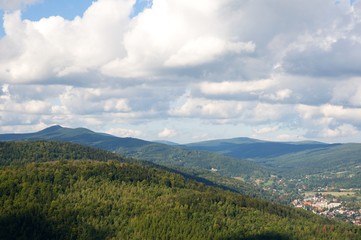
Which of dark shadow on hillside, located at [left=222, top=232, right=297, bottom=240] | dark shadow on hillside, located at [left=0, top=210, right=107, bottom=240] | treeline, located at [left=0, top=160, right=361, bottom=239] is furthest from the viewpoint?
dark shadow on hillside, located at [left=222, top=232, right=297, bottom=240]

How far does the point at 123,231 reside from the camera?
169750 millimetres

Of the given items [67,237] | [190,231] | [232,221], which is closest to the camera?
[67,237]

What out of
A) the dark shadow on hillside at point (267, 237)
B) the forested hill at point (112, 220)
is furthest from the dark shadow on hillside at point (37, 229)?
the dark shadow on hillside at point (267, 237)

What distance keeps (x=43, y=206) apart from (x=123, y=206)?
3191 cm

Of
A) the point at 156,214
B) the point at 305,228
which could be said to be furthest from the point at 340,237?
the point at 156,214

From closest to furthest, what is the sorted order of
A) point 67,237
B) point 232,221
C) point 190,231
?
point 67,237, point 190,231, point 232,221

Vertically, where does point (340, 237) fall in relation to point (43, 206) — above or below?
below

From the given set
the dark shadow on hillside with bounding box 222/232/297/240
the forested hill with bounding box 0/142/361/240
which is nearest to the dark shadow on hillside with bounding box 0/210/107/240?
the forested hill with bounding box 0/142/361/240

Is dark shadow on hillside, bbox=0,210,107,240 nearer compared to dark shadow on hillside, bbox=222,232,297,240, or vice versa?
dark shadow on hillside, bbox=0,210,107,240

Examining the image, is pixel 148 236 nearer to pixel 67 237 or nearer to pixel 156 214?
pixel 156 214

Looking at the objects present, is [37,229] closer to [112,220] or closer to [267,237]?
[112,220]

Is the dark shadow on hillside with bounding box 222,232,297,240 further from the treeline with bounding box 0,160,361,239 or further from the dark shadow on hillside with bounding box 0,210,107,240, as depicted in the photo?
the dark shadow on hillside with bounding box 0,210,107,240

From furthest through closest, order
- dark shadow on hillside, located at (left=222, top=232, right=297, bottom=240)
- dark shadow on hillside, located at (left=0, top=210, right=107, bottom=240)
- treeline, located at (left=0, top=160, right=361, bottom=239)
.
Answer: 1. dark shadow on hillside, located at (left=222, top=232, right=297, bottom=240)
2. treeline, located at (left=0, top=160, right=361, bottom=239)
3. dark shadow on hillside, located at (left=0, top=210, right=107, bottom=240)

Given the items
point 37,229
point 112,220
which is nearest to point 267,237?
point 112,220
